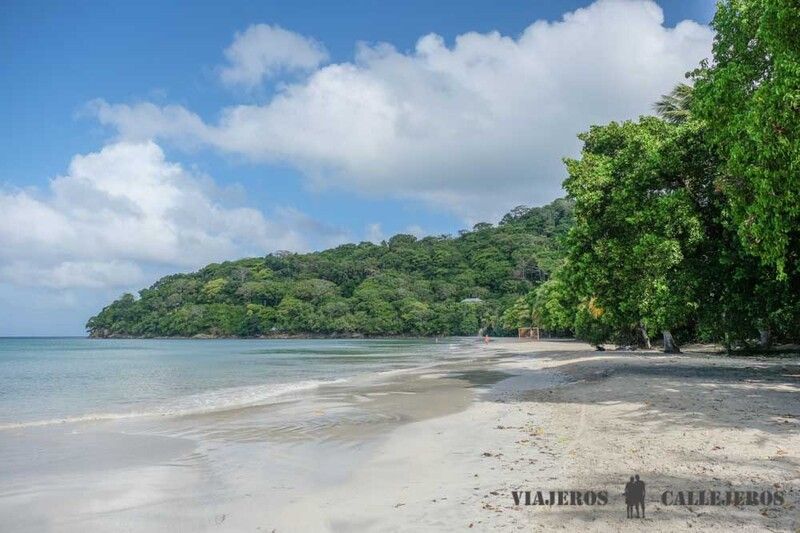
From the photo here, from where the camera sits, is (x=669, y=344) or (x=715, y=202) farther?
(x=669, y=344)

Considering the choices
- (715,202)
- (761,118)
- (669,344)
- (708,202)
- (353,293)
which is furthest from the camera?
(353,293)

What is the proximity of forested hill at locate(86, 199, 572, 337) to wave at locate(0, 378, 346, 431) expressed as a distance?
10962 centimetres

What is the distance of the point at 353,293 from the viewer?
167 metres

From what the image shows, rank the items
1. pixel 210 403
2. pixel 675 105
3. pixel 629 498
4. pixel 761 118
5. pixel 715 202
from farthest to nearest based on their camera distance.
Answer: pixel 675 105 → pixel 210 403 → pixel 715 202 → pixel 761 118 → pixel 629 498

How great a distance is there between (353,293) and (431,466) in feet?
523

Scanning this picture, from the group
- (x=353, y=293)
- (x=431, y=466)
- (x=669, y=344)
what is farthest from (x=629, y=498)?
(x=353, y=293)

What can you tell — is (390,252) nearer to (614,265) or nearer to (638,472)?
(614,265)

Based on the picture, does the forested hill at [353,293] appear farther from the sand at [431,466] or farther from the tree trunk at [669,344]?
the sand at [431,466]

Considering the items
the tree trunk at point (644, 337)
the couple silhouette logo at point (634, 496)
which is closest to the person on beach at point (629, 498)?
the couple silhouette logo at point (634, 496)

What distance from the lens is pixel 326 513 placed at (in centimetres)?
646

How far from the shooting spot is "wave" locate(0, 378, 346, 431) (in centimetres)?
1631

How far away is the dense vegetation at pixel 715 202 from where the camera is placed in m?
10.7

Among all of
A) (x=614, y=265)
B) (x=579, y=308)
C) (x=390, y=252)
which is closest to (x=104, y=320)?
(x=390, y=252)

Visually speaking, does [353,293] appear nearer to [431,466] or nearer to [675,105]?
[675,105]
